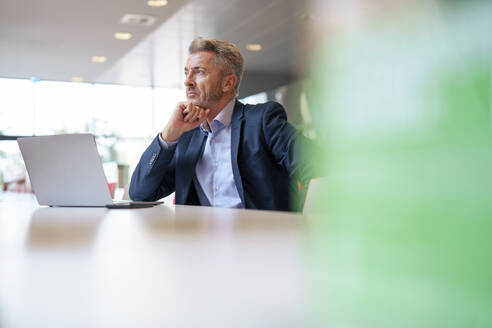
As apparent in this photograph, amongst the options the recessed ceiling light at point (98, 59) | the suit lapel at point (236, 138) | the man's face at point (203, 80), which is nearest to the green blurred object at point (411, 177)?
the suit lapel at point (236, 138)

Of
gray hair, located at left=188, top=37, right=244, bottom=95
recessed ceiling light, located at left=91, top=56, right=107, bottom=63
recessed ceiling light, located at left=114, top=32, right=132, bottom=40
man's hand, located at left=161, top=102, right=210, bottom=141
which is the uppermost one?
recessed ceiling light, located at left=114, top=32, right=132, bottom=40

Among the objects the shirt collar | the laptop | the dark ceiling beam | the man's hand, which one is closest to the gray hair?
the shirt collar

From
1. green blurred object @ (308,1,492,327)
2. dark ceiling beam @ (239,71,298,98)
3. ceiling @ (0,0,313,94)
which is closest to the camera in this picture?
green blurred object @ (308,1,492,327)

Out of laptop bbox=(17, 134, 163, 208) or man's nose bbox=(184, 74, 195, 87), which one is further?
man's nose bbox=(184, 74, 195, 87)

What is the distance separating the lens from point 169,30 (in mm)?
4090

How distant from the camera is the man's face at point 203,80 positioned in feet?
4.23

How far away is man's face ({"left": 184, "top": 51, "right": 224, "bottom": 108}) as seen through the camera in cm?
129

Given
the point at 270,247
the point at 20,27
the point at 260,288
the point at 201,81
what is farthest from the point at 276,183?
the point at 20,27

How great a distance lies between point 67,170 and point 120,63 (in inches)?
186

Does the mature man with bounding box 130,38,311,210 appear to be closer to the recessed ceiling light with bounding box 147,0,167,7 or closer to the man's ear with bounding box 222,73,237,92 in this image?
the man's ear with bounding box 222,73,237,92

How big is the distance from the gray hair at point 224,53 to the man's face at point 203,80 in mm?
15

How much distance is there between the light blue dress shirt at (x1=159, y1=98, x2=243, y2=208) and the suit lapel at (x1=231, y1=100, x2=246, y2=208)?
0.03m

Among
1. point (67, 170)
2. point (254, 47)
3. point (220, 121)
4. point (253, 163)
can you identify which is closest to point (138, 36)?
point (254, 47)

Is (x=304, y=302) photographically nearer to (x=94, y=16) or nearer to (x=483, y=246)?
(x=483, y=246)
